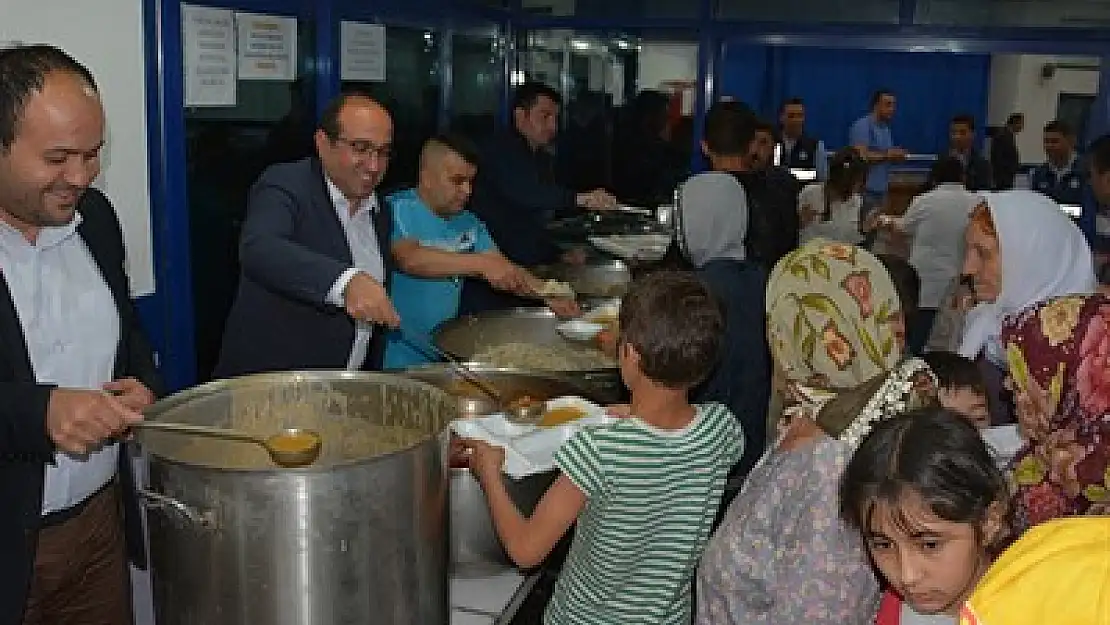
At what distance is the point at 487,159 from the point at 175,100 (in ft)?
4.21

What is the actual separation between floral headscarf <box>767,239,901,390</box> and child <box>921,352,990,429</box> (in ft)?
0.81

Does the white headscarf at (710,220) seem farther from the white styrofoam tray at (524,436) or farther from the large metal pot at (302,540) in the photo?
the large metal pot at (302,540)

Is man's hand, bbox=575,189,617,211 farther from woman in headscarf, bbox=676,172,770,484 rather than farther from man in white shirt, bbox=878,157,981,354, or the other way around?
woman in headscarf, bbox=676,172,770,484

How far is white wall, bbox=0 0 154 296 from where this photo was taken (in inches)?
71.6

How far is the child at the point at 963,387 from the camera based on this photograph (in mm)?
1739

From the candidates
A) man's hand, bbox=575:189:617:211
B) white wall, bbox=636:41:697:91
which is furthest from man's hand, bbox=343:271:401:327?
white wall, bbox=636:41:697:91

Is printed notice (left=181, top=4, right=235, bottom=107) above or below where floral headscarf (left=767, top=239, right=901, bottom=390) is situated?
above

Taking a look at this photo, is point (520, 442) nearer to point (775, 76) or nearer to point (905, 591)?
point (905, 591)

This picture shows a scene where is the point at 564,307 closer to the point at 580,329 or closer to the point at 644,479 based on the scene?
the point at 580,329

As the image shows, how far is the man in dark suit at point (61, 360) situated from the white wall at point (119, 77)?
516 mm

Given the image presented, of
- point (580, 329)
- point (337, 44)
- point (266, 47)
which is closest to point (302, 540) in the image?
point (580, 329)

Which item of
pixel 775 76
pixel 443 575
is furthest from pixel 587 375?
pixel 775 76

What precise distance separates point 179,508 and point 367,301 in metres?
0.62

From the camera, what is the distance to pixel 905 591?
112 cm
